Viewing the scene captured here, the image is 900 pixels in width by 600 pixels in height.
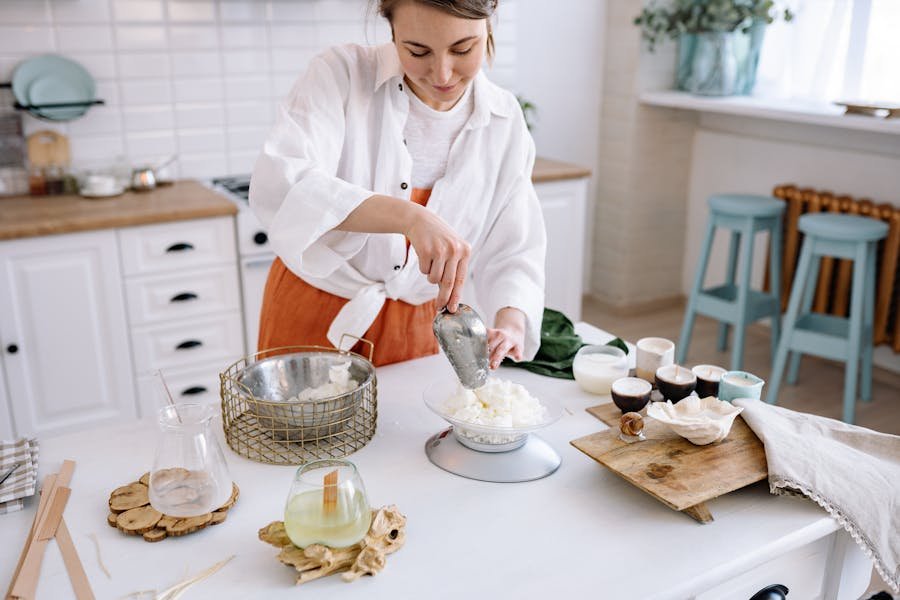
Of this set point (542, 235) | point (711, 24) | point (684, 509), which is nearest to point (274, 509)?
point (684, 509)

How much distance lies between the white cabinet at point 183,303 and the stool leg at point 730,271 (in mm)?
2245

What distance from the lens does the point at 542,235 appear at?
1820 millimetres

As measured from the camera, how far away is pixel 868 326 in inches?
133

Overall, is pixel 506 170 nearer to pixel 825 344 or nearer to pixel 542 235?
pixel 542 235

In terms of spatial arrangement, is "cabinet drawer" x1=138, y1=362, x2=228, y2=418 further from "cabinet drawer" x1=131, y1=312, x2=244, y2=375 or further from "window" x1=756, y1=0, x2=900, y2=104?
"window" x1=756, y1=0, x2=900, y2=104

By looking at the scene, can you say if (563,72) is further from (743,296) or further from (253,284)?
(253,284)

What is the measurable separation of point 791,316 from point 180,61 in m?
2.67

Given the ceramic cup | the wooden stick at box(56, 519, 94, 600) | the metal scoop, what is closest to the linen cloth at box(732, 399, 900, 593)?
the ceramic cup

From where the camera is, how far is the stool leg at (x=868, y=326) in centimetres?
329

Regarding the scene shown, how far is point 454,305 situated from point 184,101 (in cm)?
240

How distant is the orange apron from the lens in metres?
1.84

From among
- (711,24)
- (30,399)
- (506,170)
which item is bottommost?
(30,399)

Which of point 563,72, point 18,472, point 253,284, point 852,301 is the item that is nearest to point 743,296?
point 852,301

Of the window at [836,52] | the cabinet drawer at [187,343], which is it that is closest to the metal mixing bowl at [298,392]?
the cabinet drawer at [187,343]
